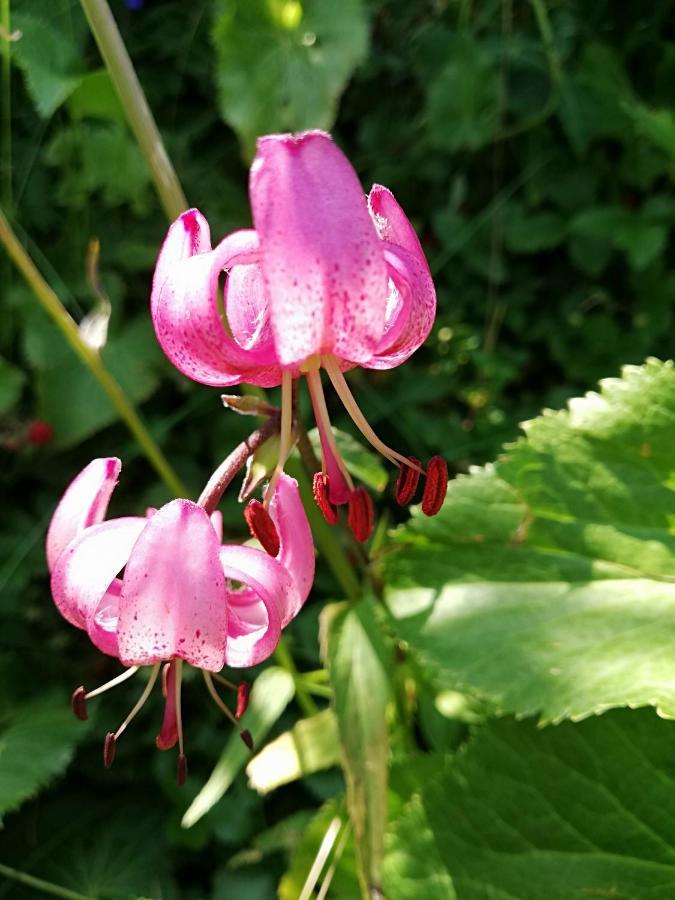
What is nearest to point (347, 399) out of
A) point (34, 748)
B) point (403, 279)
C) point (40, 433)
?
point (403, 279)

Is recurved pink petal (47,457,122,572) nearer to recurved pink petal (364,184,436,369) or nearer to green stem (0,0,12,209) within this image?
recurved pink petal (364,184,436,369)

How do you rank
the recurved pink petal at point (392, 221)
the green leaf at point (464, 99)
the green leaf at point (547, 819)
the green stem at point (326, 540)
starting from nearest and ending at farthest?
the recurved pink petal at point (392, 221) < the green leaf at point (547, 819) < the green stem at point (326, 540) < the green leaf at point (464, 99)

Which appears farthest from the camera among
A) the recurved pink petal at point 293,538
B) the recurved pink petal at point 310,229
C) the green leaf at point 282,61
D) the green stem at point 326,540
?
the green leaf at point 282,61

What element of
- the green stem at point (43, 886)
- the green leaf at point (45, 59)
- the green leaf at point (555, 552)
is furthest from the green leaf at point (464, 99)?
the green stem at point (43, 886)

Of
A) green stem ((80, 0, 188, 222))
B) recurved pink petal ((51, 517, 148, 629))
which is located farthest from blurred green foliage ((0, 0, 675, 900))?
recurved pink petal ((51, 517, 148, 629))

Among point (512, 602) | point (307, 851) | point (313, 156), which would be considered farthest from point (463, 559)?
point (313, 156)

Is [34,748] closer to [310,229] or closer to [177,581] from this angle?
[177,581]

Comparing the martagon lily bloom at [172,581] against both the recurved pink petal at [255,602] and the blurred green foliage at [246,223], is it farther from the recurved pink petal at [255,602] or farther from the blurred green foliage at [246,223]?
the blurred green foliage at [246,223]
